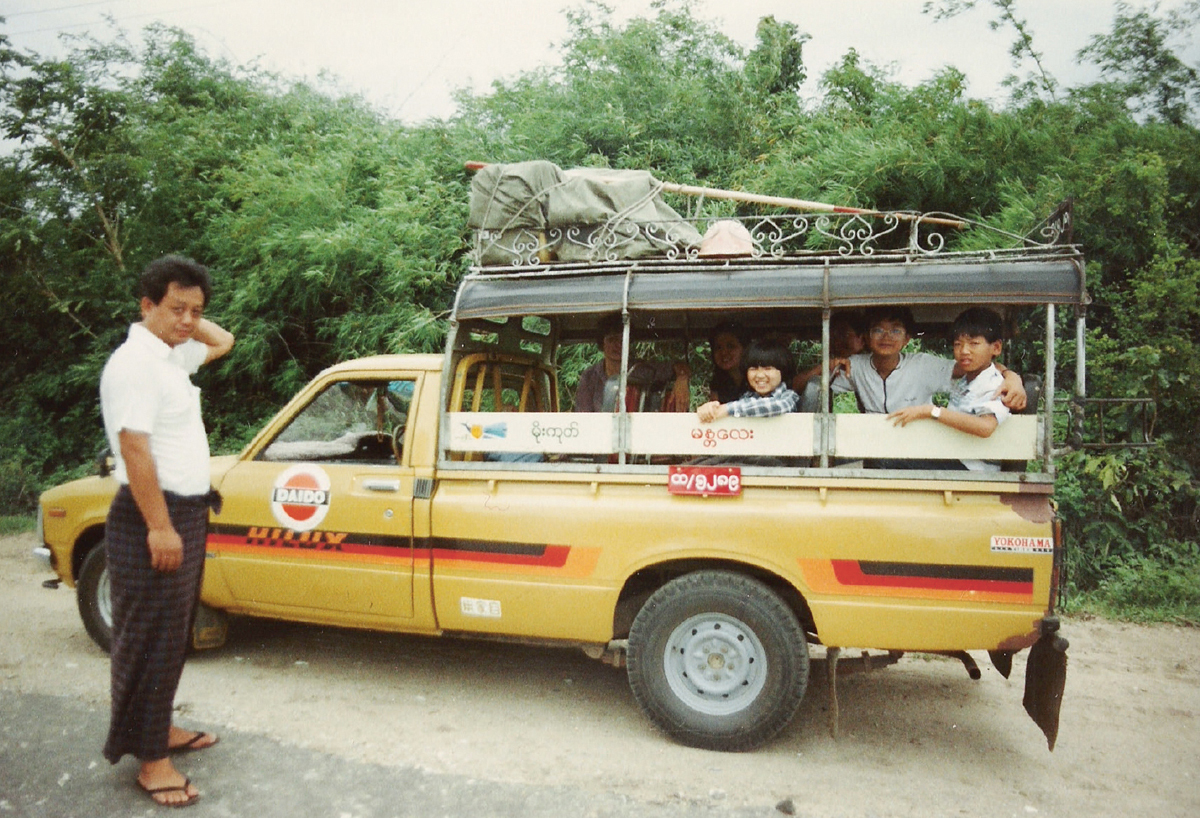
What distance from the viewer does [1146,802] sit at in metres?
3.46

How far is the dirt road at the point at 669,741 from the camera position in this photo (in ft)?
11.5

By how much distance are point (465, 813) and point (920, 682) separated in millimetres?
2869

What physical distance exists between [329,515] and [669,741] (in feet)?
6.57

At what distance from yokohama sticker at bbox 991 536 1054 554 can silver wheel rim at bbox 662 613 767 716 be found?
43.9 inches

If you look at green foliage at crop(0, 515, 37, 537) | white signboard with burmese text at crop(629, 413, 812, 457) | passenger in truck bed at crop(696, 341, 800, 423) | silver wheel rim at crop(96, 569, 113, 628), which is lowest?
green foliage at crop(0, 515, 37, 537)

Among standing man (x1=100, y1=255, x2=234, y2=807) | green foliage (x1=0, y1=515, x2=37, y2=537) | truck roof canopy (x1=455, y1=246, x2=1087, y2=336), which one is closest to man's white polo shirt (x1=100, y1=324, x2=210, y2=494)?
standing man (x1=100, y1=255, x2=234, y2=807)

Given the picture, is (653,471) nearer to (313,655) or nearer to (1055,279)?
(1055,279)

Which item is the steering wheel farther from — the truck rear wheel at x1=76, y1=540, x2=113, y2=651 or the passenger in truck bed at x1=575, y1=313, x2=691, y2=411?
the truck rear wheel at x1=76, y1=540, x2=113, y2=651

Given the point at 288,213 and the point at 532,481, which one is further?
the point at 288,213

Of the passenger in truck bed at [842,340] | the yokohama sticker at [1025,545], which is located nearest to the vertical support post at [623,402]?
the passenger in truck bed at [842,340]

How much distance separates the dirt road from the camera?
3.52 m

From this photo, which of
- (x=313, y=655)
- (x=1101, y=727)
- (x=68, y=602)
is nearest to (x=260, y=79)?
(x=68, y=602)

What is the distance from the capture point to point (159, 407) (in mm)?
3172

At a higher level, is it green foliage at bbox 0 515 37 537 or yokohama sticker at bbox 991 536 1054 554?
yokohama sticker at bbox 991 536 1054 554
